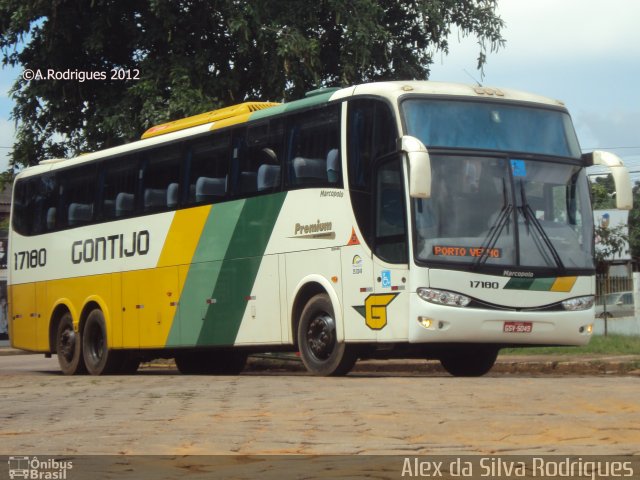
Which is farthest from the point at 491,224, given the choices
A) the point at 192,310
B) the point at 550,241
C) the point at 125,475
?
the point at 125,475

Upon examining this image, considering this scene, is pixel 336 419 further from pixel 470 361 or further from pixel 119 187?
pixel 119 187

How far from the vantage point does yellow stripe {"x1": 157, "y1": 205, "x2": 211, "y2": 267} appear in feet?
59.4

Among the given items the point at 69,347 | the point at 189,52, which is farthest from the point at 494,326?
the point at 189,52

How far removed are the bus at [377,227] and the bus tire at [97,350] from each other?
5.08ft

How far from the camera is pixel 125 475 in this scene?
266 inches

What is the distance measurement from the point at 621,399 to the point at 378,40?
18111 millimetres

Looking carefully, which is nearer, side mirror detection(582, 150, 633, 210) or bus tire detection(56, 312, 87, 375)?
side mirror detection(582, 150, 633, 210)

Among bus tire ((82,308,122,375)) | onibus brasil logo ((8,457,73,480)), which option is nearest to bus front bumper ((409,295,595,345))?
onibus brasil logo ((8,457,73,480))

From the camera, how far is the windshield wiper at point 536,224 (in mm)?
14547

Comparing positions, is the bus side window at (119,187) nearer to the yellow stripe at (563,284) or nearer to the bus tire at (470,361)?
the bus tire at (470,361)

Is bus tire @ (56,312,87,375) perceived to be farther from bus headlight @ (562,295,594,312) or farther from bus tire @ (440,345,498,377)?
bus headlight @ (562,295,594,312)

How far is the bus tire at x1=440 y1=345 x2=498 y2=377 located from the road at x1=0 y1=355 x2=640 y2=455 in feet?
12.1

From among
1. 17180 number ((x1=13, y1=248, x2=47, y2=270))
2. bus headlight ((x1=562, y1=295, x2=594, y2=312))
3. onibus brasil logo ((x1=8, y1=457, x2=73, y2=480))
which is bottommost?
onibus brasil logo ((x1=8, y1=457, x2=73, y2=480))

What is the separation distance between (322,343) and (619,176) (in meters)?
4.11
